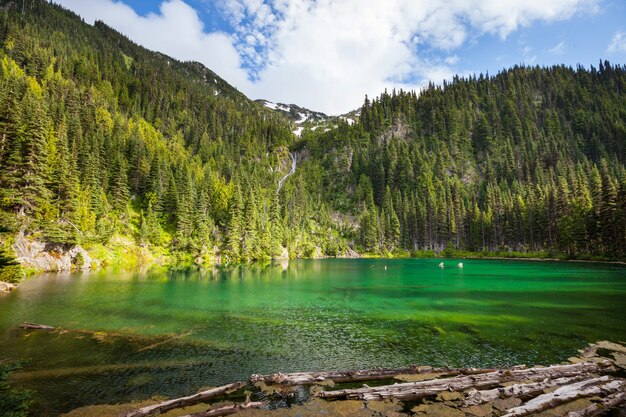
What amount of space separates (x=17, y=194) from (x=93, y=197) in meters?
27.2

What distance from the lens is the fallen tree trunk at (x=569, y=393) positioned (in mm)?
11859

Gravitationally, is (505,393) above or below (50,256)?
below

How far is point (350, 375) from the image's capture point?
15.9 metres

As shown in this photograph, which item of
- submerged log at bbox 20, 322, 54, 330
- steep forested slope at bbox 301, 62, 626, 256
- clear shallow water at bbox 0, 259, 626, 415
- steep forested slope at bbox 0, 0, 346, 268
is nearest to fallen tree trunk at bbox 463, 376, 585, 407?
clear shallow water at bbox 0, 259, 626, 415

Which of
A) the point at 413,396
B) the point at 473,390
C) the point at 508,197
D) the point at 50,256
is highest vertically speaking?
the point at 508,197

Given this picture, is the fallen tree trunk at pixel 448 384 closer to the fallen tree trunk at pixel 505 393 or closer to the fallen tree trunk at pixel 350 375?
the fallen tree trunk at pixel 505 393

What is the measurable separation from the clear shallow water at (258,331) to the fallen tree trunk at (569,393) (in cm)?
456

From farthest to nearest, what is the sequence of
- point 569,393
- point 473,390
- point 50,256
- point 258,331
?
1. point 50,256
2. point 258,331
3. point 473,390
4. point 569,393

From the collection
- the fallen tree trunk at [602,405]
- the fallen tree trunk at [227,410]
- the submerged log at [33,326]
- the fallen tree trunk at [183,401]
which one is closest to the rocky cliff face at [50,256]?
the submerged log at [33,326]

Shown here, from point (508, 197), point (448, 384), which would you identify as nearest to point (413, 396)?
point (448, 384)

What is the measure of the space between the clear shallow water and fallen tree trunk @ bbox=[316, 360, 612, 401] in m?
3.35

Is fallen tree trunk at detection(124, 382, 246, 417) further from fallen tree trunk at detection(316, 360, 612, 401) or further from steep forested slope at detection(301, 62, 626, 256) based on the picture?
steep forested slope at detection(301, 62, 626, 256)

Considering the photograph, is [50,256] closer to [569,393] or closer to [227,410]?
[227,410]

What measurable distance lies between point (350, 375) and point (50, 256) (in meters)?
67.3
